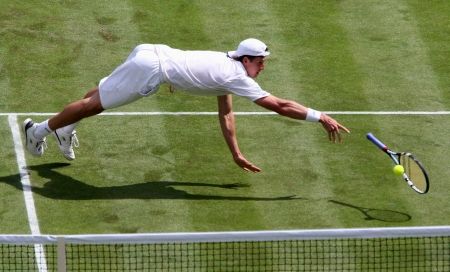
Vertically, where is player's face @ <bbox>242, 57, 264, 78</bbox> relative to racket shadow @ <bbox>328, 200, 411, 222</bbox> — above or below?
above

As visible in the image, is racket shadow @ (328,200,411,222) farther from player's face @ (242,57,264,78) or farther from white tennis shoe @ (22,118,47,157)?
white tennis shoe @ (22,118,47,157)

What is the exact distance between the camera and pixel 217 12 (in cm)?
2239

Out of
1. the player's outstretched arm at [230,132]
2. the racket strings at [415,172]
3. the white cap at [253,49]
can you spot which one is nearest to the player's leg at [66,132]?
the player's outstretched arm at [230,132]

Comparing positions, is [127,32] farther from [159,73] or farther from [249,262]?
[249,262]

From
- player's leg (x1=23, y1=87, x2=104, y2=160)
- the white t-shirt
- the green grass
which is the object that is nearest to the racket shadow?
the green grass

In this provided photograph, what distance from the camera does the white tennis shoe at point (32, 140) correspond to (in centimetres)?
1805

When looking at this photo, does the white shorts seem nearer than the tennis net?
No

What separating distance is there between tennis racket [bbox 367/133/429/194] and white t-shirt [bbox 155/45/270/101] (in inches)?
60.7

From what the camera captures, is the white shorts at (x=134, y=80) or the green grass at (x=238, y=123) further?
the white shorts at (x=134, y=80)

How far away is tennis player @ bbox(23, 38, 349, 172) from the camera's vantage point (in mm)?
17141

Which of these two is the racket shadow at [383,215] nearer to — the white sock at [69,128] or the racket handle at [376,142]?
the racket handle at [376,142]

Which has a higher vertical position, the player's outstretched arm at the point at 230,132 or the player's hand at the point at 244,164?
the player's outstretched arm at the point at 230,132

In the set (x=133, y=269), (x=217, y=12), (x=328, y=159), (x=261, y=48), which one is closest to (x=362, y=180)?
(x=328, y=159)

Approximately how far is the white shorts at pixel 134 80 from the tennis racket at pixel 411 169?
106 inches
